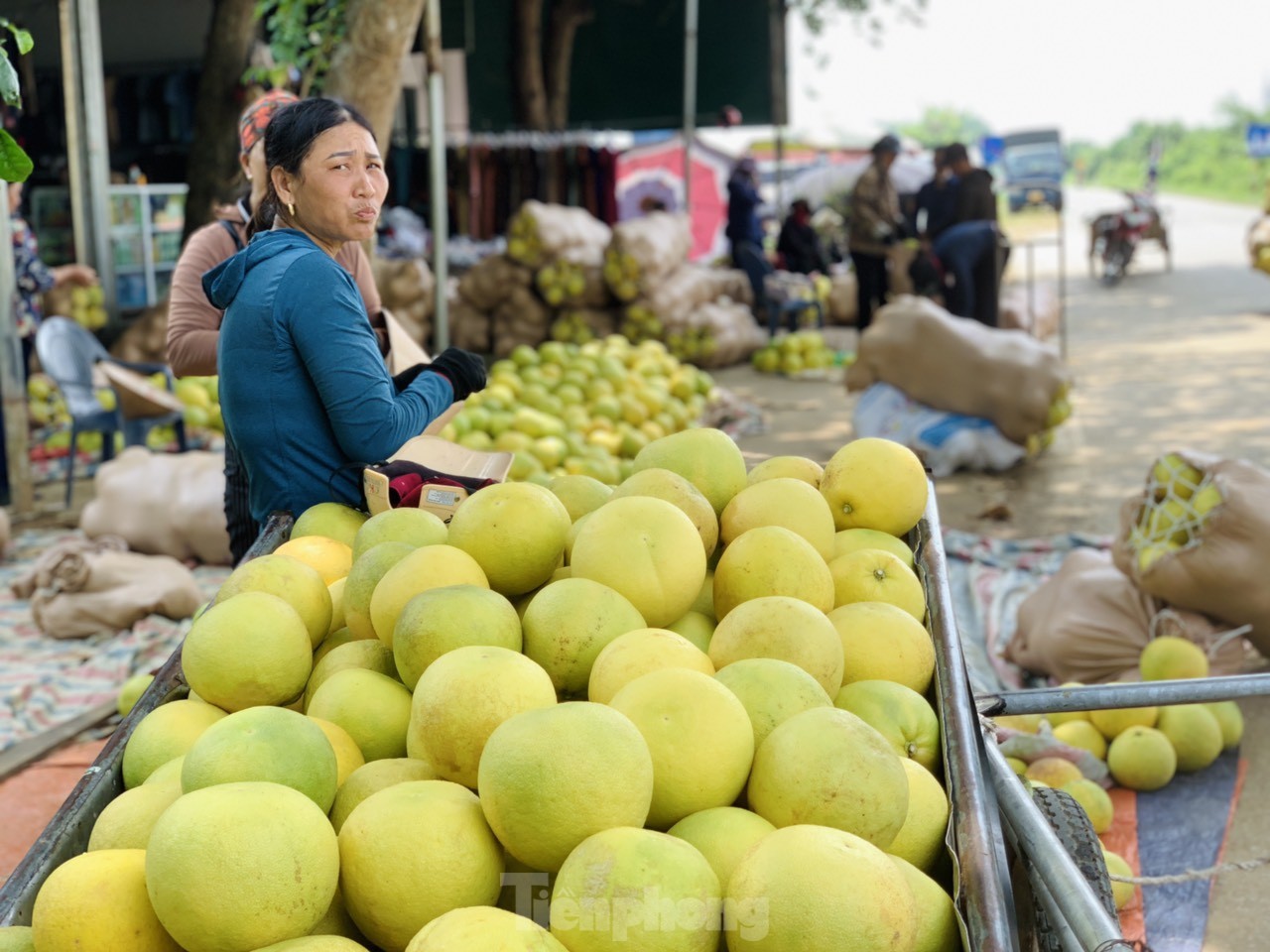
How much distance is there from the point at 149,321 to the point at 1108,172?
217 feet

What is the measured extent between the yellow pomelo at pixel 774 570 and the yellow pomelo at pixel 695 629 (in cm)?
5

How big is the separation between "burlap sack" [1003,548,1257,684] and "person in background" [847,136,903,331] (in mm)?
7496

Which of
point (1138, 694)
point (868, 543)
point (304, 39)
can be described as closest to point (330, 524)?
point (868, 543)

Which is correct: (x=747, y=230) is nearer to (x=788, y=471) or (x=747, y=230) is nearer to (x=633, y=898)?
(x=788, y=471)

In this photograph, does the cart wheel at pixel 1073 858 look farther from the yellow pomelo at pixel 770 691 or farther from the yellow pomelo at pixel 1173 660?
the yellow pomelo at pixel 1173 660

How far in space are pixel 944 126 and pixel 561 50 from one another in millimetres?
52175

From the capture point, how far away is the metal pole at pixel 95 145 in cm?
841

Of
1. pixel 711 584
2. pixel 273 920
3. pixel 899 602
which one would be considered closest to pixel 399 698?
pixel 273 920

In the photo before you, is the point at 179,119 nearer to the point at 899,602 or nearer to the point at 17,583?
the point at 17,583

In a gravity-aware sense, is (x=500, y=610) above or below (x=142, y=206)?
below

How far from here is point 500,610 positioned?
1674mm

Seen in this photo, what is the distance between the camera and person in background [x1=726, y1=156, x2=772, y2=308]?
45.1 feet

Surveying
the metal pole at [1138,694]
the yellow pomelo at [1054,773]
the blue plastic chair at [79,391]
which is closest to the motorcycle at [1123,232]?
the blue plastic chair at [79,391]

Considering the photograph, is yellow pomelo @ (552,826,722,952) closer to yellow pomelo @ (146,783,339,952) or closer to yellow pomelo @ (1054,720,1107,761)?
yellow pomelo @ (146,783,339,952)
